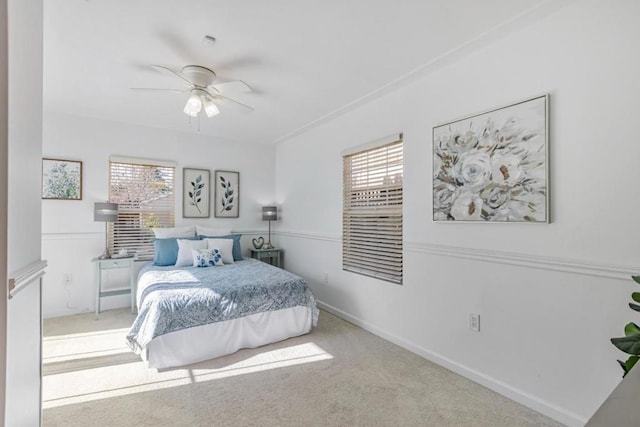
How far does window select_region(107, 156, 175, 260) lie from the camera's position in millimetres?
4145

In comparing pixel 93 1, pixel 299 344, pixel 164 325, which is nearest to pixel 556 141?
pixel 299 344

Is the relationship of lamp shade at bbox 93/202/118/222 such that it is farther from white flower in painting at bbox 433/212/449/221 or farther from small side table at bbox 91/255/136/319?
white flower in painting at bbox 433/212/449/221

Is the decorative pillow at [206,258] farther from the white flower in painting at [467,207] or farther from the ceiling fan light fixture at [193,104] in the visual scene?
the white flower in painting at [467,207]

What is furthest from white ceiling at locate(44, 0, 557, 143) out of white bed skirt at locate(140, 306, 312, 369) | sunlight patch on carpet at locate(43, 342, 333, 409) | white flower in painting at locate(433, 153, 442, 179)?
sunlight patch on carpet at locate(43, 342, 333, 409)

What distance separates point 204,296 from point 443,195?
7.25ft

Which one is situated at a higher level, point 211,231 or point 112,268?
point 211,231

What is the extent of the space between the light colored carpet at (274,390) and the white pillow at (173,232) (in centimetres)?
145

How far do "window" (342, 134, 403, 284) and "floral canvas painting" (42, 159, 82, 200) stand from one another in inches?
132

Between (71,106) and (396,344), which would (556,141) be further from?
(71,106)

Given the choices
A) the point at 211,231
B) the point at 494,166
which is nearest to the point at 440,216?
the point at 494,166

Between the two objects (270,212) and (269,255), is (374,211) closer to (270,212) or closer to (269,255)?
(270,212)

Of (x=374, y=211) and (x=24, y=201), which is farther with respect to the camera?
(x=374, y=211)

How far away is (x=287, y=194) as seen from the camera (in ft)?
16.5

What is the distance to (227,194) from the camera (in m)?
4.96
